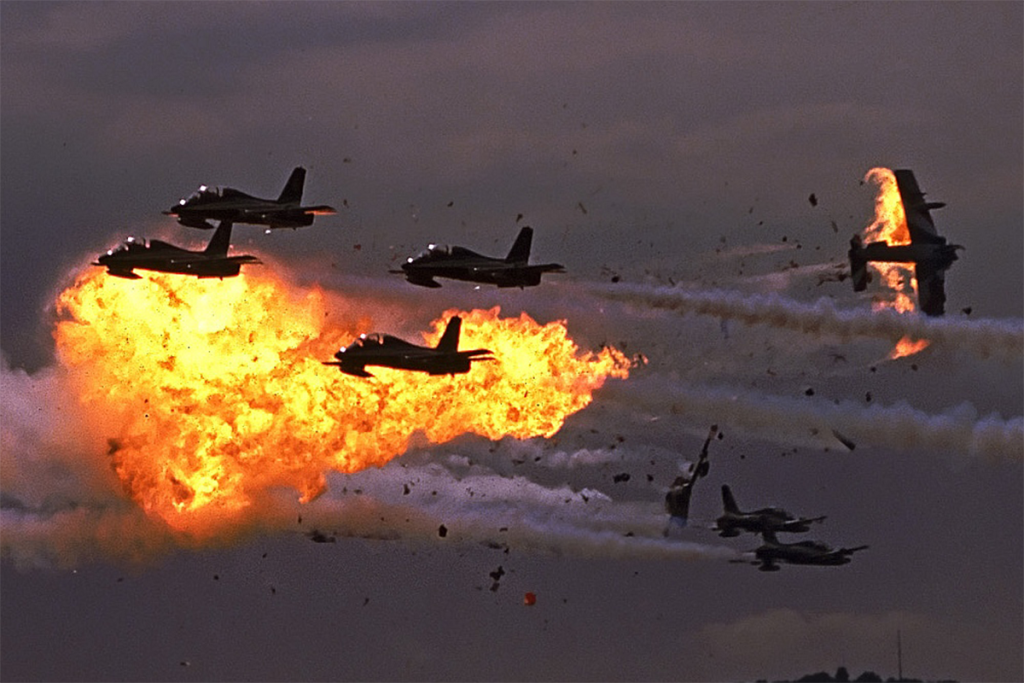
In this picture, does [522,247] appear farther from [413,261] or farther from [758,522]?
[758,522]

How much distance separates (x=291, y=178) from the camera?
422 ft

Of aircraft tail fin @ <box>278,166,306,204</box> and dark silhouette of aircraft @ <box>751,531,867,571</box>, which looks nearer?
aircraft tail fin @ <box>278,166,306,204</box>

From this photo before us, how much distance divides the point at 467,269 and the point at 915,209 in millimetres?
28814

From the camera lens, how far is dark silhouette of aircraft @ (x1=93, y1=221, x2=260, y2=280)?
129375mm

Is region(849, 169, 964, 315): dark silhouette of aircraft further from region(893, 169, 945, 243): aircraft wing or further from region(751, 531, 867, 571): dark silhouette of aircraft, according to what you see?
region(751, 531, 867, 571): dark silhouette of aircraft

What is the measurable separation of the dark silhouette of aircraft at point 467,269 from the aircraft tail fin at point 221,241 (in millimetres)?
10003

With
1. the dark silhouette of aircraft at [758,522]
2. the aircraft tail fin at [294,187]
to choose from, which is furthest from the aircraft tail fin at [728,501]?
the aircraft tail fin at [294,187]

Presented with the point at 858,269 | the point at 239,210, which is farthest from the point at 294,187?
the point at 858,269

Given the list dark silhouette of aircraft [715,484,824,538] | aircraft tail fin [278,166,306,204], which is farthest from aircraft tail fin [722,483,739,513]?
aircraft tail fin [278,166,306,204]

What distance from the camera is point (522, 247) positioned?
425ft

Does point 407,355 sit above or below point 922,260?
below

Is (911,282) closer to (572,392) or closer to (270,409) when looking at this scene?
(572,392)

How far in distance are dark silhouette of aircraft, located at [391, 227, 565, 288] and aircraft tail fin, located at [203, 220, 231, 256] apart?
32.8 feet

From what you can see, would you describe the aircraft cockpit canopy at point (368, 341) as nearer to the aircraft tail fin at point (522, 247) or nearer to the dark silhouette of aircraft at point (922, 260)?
the aircraft tail fin at point (522, 247)
